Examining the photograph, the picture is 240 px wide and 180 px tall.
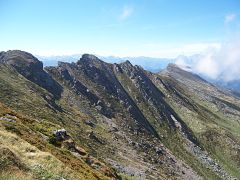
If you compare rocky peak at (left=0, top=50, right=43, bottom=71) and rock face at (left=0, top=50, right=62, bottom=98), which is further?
rocky peak at (left=0, top=50, right=43, bottom=71)

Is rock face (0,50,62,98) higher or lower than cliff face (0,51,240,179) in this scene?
higher

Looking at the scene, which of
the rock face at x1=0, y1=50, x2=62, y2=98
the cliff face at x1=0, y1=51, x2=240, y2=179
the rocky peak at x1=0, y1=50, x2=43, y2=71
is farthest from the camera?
the rocky peak at x1=0, y1=50, x2=43, y2=71

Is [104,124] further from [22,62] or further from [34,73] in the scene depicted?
[22,62]

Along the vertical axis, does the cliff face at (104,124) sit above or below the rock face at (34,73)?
below

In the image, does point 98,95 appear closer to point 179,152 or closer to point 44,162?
point 179,152

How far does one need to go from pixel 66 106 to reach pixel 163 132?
228ft

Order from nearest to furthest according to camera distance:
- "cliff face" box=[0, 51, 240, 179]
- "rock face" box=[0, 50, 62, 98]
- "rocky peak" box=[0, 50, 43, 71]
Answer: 1. "cliff face" box=[0, 51, 240, 179]
2. "rock face" box=[0, 50, 62, 98]
3. "rocky peak" box=[0, 50, 43, 71]

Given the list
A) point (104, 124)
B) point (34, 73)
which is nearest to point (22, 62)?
point (34, 73)

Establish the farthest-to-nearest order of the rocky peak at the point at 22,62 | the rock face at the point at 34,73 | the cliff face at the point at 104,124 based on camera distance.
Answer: the rocky peak at the point at 22,62
the rock face at the point at 34,73
the cliff face at the point at 104,124

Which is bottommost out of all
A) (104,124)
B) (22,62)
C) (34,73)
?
Result: (104,124)

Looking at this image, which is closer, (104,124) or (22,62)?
(104,124)

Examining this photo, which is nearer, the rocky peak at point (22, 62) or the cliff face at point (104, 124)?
the cliff face at point (104, 124)

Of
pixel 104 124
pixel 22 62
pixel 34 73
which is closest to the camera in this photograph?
pixel 104 124

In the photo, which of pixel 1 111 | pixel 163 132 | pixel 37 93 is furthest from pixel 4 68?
pixel 1 111
